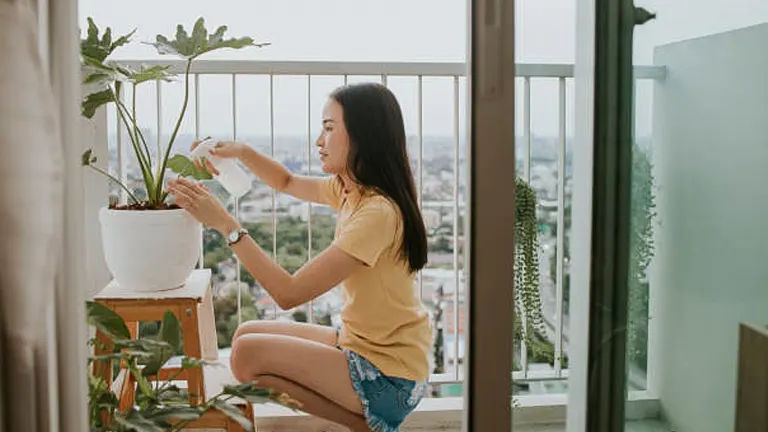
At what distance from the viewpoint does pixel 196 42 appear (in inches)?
80.4

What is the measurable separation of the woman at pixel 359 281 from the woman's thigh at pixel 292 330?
0.14m

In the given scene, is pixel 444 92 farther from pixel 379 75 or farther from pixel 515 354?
pixel 515 354

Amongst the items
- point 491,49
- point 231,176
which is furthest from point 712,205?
point 231,176

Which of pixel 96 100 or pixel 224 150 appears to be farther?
pixel 224 150

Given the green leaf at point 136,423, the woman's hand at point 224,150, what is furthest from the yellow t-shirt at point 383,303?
the green leaf at point 136,423

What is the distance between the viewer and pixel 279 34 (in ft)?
7.98

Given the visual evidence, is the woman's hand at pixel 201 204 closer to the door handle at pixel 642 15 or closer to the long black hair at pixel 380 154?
the long black hair at pixel 380 154

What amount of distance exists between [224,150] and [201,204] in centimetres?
26

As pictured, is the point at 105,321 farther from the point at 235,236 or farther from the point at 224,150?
the point at 224,150

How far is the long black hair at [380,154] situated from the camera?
2.15 metres

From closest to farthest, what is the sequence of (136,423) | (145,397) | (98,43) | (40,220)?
(40,220) → (136,423) → (145,397) → (98,43)

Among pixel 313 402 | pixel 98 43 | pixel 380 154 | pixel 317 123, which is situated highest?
pixel 98 43

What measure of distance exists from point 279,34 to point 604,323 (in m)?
1.53

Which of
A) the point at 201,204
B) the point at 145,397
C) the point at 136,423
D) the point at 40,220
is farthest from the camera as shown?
the point at 201,204
